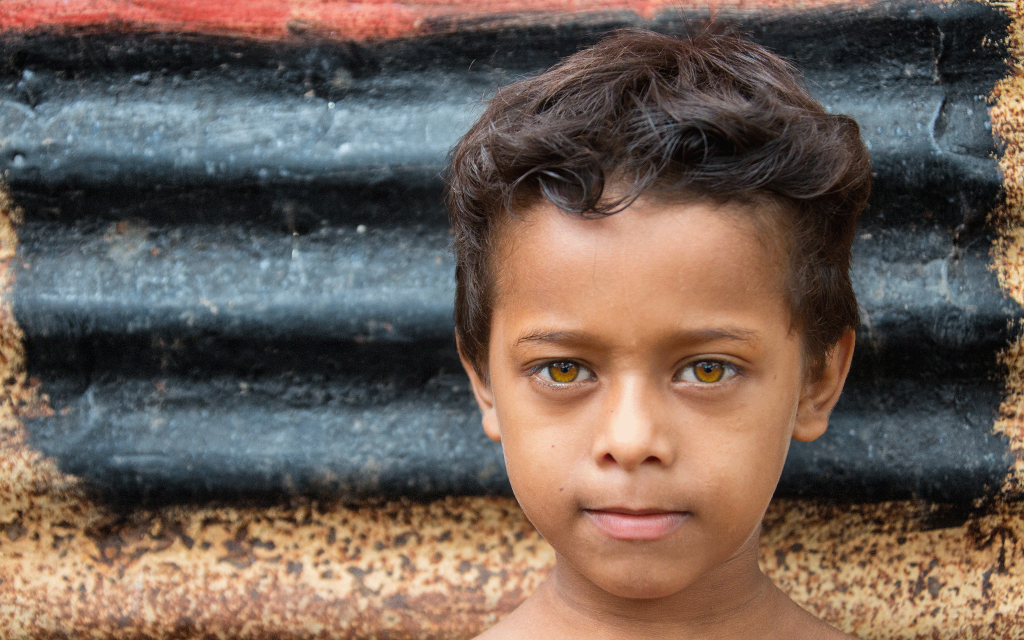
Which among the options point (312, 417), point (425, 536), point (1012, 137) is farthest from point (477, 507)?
point (1012, 137)

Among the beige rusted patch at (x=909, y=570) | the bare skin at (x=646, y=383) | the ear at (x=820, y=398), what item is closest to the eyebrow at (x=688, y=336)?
the bare skin at (x=646, y=383)

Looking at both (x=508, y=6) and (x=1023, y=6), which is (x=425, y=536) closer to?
(x=508, y=6)

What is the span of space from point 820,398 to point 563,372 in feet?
1.32

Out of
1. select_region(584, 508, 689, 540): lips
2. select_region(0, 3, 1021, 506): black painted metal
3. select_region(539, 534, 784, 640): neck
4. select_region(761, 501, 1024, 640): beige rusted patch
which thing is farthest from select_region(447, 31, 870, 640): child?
select_region(761, 501, 1024, 640): beige rusted patch

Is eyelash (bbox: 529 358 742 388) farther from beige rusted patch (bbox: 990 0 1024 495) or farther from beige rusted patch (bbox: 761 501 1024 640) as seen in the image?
beige rusted patch (bbox: 990 0 1024 495)

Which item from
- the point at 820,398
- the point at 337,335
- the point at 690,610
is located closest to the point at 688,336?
the point at 820,398

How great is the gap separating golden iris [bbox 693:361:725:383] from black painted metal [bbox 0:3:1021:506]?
501 mm

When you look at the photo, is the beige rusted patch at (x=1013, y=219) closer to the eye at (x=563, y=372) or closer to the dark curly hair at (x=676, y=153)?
the dark curly hair at (x=676, y=153)

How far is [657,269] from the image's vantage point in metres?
0.93

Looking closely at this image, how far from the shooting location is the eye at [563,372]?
39.3 inches

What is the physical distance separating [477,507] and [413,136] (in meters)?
0.66

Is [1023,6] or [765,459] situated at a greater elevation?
[1023,6]

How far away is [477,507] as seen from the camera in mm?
1440

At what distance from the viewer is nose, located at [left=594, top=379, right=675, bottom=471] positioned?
92 cm
